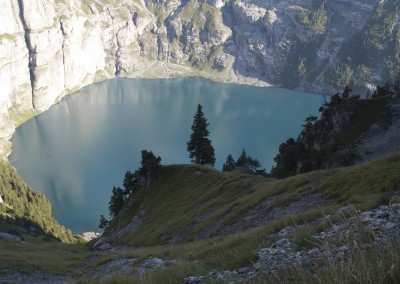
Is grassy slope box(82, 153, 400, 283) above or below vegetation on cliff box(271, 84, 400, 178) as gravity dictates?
below

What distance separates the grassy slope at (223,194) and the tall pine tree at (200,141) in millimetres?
14116

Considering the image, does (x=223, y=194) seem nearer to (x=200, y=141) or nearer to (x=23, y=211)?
(x=200, y=141)

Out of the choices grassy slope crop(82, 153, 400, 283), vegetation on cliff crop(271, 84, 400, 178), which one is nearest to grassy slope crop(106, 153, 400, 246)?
grassy slope crop(82, 153, 400, 283)

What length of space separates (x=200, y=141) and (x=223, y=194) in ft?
121

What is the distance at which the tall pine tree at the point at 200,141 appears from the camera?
8231 cm

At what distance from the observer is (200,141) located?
83.6 meters

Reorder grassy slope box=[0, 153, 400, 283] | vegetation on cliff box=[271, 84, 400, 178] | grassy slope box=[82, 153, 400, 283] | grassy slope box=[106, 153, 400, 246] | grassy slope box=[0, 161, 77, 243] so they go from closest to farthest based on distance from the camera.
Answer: grassy slope box=[82, 153, 400, 283], grassy slope box=[0, 153, 400, 283], grassy slope box=[106, 153, 400, 246], vegetation on cliff box=[271, 84, 400, 178], grassy slope box=[0, 161, 77, 243]

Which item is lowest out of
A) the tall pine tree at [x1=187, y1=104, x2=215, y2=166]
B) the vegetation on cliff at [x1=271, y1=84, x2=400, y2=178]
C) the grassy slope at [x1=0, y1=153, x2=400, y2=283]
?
the grassy slope at [x1=0, y1=153, x2=400, y2=283]

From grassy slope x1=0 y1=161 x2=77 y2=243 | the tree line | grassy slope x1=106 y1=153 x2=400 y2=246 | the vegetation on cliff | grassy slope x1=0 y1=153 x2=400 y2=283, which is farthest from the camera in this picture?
grassy slope x1=0 y1=161 x2=77 y2=243

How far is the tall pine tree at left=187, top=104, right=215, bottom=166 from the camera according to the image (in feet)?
270

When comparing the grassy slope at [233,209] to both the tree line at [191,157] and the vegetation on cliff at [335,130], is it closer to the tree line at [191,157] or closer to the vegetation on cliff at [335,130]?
the tree line at [191,157]

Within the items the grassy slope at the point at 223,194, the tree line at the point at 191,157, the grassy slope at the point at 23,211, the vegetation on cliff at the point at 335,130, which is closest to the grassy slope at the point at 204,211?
the grassy slope at the point at 223,194

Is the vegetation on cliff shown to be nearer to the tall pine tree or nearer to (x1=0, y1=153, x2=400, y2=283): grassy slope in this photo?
Answer: (x1=0, y1=153, x2=400, y2=283): grassy slope

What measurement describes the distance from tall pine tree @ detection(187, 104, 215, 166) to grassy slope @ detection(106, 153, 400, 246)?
1412 cm
